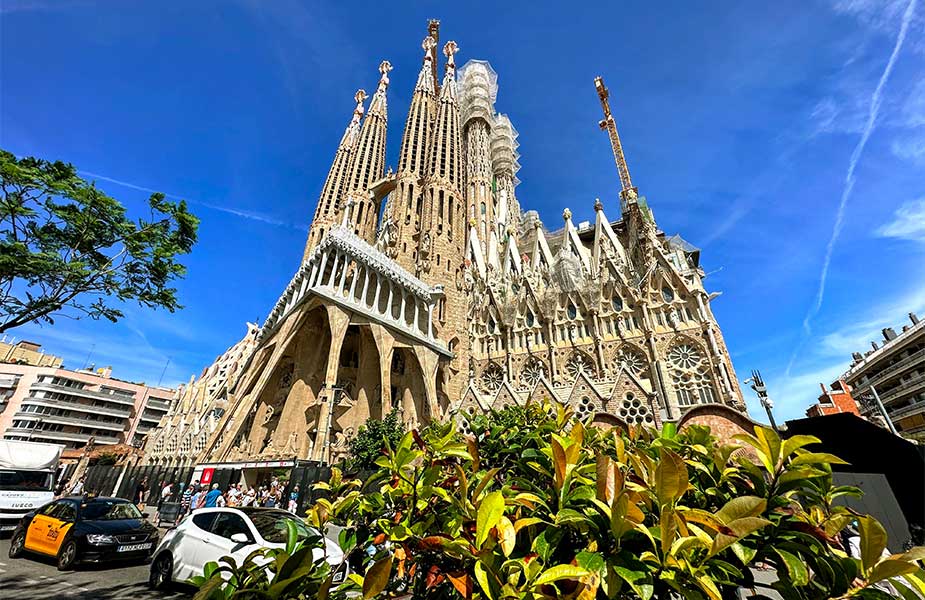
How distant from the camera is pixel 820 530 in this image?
136cm

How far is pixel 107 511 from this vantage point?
6.98m

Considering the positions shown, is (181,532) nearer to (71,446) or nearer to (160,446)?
(160,446)

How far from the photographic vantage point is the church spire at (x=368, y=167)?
109 ft

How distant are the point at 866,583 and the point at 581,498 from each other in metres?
0.91

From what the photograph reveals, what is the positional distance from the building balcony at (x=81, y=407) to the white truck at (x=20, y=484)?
146ft

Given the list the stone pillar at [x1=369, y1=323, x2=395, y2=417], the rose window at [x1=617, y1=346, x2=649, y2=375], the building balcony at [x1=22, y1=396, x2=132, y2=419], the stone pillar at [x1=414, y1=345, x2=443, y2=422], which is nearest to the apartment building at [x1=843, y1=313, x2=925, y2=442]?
the rose window at [x1=617, y1=346, x2=649, y2=375]

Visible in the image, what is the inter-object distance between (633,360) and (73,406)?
61410 mm

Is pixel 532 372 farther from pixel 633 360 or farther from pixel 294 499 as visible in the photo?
pixel 294 499

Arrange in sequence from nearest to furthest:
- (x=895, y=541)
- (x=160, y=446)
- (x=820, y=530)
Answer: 1. (x=820, y=530)
2. (x=895, y=541)
3. (x=160, y=446)

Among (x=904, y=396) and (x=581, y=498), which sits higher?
(x=904, y=396)

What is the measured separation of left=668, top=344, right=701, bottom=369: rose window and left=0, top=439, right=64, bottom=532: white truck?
24.7 metres

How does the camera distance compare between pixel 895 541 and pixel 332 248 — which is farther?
pixel 332 248

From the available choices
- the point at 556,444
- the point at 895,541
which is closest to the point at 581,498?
the point at 556,444

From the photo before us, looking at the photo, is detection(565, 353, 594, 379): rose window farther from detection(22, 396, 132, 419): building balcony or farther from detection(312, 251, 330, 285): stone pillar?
detection(22, 396, 132, 419): building balcony
